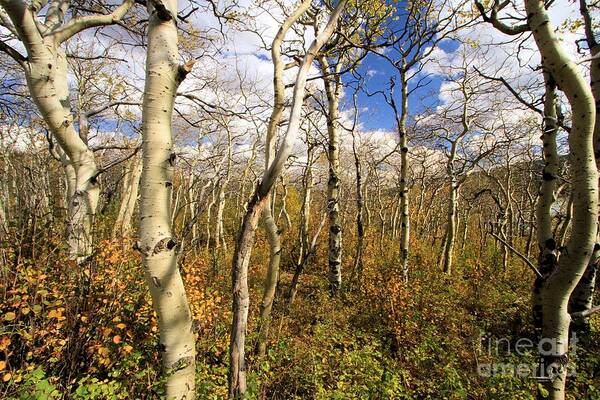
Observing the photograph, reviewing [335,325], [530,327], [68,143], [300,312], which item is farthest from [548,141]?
[68,143]

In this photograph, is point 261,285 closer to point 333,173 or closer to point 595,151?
point 333,173

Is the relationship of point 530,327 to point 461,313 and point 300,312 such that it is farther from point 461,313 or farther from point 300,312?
point 300,312

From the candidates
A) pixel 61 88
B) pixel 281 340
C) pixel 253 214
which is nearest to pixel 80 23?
pixel 61 88

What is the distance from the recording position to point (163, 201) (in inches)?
76.1

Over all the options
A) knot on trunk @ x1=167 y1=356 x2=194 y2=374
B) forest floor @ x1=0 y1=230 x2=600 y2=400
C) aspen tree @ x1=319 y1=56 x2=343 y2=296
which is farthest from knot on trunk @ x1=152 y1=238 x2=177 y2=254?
aspen tree @ x1=319 y1=56 x2=343 y2=296

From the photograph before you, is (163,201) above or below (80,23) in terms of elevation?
below

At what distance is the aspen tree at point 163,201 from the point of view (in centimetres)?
189

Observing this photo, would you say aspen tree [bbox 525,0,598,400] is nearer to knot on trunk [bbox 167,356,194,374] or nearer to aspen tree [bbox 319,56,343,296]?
knot on trunk [bbox 167,356,194,374]

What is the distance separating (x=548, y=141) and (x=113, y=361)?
238 inches

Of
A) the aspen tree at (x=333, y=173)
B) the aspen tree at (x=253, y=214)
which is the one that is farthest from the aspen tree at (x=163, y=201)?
the aspen tree at (x=333, y=173)

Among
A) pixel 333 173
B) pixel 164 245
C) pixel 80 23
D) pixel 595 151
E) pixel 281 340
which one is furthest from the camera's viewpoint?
pixel 333 173

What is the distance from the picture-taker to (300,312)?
243 inches

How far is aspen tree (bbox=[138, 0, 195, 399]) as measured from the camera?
74.5 inches

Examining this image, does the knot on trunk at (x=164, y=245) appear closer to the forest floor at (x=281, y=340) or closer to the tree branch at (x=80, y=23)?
the forest floor at (x=281, y=340)
